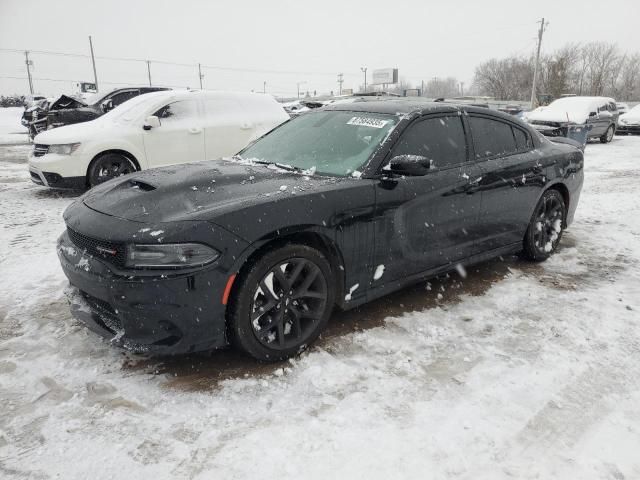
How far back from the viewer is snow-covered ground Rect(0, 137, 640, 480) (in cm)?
216

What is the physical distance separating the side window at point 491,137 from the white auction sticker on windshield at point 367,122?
939 millimetres

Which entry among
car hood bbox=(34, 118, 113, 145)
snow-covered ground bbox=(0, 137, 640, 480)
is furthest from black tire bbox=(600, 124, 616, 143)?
car hood bbox=(34, 118, 113, 145)

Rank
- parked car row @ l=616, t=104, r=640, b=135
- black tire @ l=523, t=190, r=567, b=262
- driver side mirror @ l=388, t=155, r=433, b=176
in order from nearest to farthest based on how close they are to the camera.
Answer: driver side mirror @ l=388, t=155, r=433, b=176 → black tire @ l=523, t=190, r=567, b=262 → parked car row @ l=616, t=104, r=640, b=135

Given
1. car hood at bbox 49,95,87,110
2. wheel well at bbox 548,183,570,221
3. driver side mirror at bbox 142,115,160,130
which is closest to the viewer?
wheel well at bbox 548,183,570,221

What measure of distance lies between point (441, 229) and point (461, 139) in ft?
2.70

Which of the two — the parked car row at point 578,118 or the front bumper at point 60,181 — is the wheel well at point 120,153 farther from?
the parked car row at point 578,118

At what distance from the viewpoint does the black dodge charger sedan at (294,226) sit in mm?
2518

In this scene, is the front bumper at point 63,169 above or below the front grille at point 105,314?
above

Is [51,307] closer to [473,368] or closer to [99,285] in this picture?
[99,285]

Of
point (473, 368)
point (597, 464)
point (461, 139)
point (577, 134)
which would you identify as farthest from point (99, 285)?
point (577, 134)

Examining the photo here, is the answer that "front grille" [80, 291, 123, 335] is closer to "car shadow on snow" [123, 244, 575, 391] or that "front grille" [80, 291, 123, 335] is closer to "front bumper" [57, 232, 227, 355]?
"front bumper" [57, 232, 227, 355]

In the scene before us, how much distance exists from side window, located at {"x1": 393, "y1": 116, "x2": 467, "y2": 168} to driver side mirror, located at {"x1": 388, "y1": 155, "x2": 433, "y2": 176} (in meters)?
0.23

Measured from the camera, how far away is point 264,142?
4125 mm

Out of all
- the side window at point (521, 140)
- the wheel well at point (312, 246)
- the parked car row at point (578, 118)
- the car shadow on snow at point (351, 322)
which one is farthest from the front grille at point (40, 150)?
the parked car row at point (578, 118)
